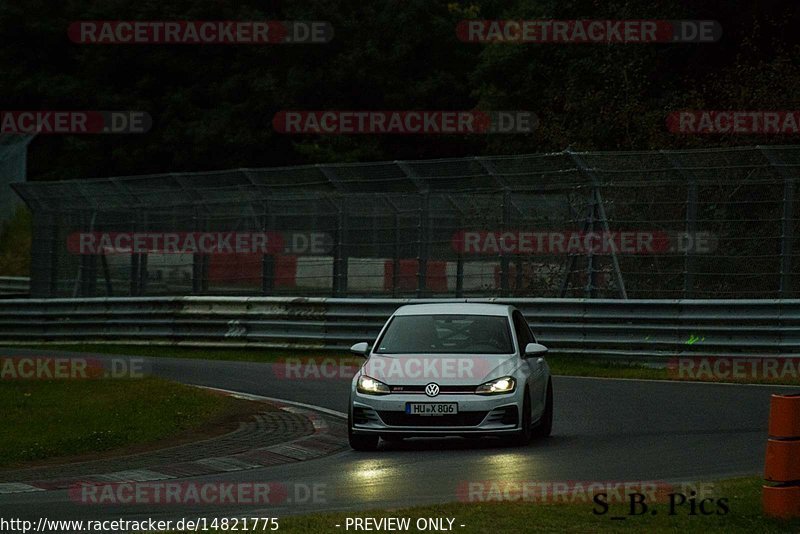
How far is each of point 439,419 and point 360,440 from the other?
811 millimetres

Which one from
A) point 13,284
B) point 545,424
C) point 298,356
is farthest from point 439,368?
point 13,284

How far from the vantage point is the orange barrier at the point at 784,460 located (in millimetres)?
9328

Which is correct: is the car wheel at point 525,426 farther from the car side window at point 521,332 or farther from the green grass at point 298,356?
the green grass at point 298,356

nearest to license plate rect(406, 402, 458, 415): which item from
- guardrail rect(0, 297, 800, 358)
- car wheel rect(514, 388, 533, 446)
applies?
car wheel rect(514, 388, 533, 446)

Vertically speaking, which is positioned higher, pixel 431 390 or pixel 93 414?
pixel 431 390

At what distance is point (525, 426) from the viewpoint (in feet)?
45.9

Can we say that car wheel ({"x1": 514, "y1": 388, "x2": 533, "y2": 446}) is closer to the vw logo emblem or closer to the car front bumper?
the car front bumper

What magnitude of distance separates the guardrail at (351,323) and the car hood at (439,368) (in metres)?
3.60

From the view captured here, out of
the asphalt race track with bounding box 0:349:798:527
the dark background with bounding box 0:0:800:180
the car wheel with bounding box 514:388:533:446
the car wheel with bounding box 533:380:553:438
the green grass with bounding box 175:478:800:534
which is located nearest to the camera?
the green grass with bounding box 175:478:800:534

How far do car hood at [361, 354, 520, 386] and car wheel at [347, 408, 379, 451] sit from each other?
493 mm

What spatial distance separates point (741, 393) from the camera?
1884 centimetres

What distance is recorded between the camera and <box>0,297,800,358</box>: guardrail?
72.1 ft

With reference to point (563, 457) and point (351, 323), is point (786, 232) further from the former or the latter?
point (563, 457)

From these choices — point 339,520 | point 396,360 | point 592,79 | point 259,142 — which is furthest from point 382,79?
point 339,520
